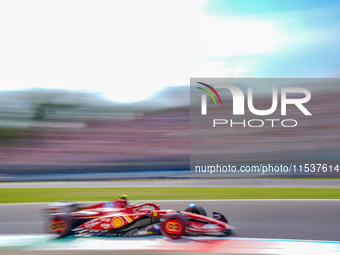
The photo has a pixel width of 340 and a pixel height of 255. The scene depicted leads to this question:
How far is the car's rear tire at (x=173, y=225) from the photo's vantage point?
4473mm

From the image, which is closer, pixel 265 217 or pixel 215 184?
pixel 265 217

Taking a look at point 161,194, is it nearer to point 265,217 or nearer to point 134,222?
point 265,217

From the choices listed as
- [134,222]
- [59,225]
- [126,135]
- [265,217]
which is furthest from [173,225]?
[126,135]

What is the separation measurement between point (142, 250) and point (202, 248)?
678 mm

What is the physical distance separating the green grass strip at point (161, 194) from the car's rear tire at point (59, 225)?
4219 millimetres

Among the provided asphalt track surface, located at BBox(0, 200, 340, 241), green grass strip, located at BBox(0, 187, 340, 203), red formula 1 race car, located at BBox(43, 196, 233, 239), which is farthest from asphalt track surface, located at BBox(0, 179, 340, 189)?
red formula 1 race car, located at BBox(43, 196, 233, 239)

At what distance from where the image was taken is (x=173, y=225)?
4.54 metres

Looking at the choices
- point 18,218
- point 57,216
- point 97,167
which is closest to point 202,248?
point 57,216

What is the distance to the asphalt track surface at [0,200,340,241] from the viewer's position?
532 cm

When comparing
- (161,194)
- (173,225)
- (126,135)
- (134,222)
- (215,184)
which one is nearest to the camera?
(173,225)

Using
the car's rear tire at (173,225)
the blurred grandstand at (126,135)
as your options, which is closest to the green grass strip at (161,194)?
the car's rear tire at (173,225)

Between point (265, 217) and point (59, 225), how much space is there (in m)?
3.38

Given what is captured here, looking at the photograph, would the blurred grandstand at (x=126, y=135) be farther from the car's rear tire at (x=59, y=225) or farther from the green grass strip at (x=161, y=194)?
the car's rear tire at (x=59, y=225)

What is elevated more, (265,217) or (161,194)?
(265,217)
